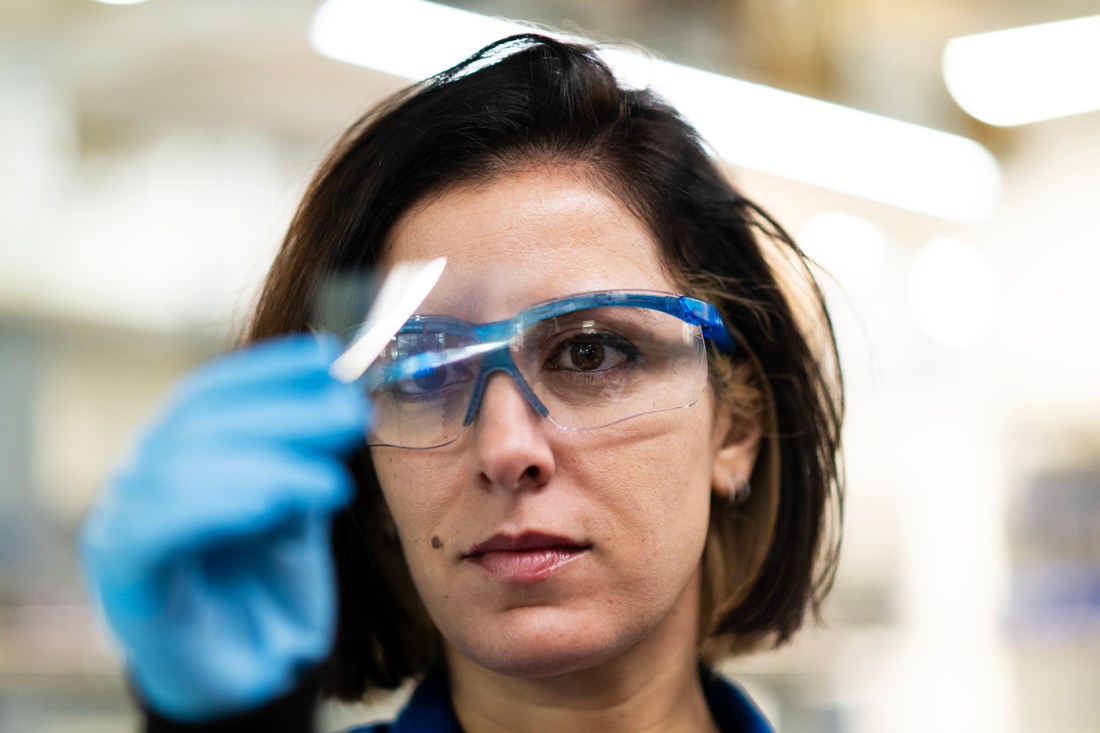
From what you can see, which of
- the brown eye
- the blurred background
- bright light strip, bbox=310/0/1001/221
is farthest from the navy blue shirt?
bright light strip, bbox=310/0/1001/221

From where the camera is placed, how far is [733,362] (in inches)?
52.5

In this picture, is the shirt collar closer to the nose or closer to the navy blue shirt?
the navy blue shirt

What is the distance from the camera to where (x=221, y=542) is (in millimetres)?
789

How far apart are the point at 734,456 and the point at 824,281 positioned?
1.42 meters

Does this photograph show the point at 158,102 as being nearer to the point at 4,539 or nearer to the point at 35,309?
the point at 35,309

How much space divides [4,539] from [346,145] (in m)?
2.18

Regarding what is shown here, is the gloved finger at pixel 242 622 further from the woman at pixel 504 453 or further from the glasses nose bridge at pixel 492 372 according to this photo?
the glasses nose bridge at pixel 492 372

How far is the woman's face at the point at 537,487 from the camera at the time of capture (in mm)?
1025

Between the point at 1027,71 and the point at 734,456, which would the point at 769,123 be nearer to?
the point at 1027,71

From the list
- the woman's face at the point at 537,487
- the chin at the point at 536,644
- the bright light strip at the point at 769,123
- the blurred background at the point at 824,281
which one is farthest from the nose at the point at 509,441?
the blurred background at the point at 824,281

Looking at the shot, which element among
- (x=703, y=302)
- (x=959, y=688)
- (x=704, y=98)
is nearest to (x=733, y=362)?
(x=703, y=302)

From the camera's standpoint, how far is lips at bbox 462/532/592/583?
102 cm

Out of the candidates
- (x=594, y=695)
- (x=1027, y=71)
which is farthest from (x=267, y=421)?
(x=1027, y=71)

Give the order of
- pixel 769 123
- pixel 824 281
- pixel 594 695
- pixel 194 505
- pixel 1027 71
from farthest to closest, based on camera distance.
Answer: pixel 1027 71 → pixel 769 123 → pixel 824 281 → pixel 594 695 → pixel 194 505
